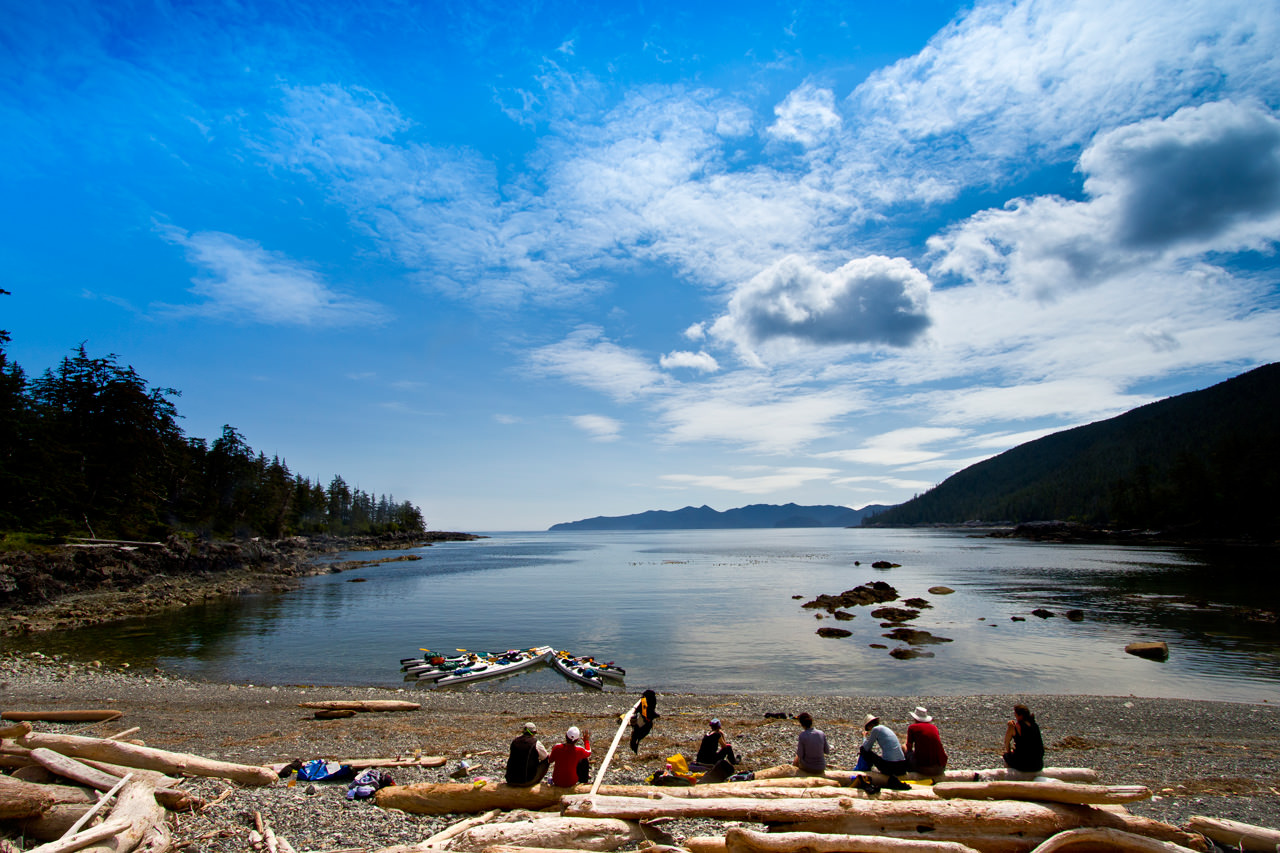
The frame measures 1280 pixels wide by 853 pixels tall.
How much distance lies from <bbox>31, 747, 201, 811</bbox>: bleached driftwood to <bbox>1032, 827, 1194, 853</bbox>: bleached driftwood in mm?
14217

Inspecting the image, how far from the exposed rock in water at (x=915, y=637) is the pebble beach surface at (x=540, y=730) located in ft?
37.6

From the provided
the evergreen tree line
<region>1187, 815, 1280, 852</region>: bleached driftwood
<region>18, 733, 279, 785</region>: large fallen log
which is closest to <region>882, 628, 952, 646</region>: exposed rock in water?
<region>1187, 815, 1280, 852</region>: bleached driftwood

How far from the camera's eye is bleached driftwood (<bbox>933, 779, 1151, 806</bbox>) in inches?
350

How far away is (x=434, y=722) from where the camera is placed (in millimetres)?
19703

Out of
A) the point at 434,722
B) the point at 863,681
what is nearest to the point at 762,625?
the point at 863,681

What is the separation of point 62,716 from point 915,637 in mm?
40248

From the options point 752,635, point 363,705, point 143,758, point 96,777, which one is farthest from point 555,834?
point 752,635

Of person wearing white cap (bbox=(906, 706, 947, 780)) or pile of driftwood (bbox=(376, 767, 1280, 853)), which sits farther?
person wearing white cap (bbox=(906, 706, 947, 780))

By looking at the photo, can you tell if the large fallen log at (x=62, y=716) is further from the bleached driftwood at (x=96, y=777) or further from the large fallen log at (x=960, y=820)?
the large fallen log at (x=960, y=820)

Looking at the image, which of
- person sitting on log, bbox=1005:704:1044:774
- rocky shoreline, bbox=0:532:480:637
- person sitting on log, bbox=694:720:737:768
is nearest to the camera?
person sitting on log, bbox=1005:704:1044:774

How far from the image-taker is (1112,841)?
327 inches

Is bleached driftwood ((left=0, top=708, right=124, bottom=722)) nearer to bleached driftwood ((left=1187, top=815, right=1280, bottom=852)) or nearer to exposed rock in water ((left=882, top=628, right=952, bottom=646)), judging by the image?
bleached driftwood ((left=1187, top=815, right=1280, bottom=852))

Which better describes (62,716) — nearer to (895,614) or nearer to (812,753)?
(812,753)

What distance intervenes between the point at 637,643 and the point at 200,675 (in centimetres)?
2301
